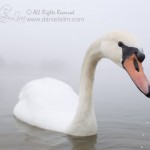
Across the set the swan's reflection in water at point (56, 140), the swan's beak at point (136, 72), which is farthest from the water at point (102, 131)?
the swan's beak at point (136, 72)

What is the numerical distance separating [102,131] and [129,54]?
30.1 inches

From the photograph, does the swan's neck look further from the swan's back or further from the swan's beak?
the swan's beak

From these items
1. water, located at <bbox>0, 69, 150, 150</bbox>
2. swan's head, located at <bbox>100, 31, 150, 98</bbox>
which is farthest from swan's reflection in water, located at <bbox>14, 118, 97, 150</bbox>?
swan's head, located at <bbox>100, 31, 150, 98</bbox>

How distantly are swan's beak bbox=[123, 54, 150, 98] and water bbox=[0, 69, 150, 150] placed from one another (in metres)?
0.49

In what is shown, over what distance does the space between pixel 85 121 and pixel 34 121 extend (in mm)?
417

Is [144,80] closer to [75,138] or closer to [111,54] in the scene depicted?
[111,54]

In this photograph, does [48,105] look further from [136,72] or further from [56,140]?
[136,72]

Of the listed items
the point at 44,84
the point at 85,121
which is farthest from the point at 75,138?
the point at 44,84

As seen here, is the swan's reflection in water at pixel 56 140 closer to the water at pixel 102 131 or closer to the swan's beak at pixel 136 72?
the water at pixel 102 131

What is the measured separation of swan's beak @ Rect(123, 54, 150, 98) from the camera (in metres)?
2.16

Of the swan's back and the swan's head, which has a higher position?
the swan's head

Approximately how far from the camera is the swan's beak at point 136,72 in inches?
85.2

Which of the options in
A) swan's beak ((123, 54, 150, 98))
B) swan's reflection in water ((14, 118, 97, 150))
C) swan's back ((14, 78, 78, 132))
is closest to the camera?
swan's beak ((123, 54, 150, 98))

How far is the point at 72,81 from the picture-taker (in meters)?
4.51
